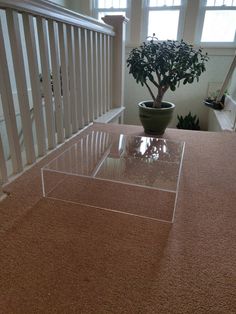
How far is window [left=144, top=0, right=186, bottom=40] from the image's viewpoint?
3123 millimetres

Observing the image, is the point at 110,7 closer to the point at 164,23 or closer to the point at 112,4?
the point at 112,4

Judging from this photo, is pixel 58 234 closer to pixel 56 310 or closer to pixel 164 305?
pixel 56 310

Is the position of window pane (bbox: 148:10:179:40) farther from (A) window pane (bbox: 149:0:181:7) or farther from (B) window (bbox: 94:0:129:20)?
(B) window (bbox: 94:0:129:20)

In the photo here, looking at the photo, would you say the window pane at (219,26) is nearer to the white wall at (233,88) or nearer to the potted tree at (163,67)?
the white wall at (233,88)

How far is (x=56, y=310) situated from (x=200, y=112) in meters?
3.32

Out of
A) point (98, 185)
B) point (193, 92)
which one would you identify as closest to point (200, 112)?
point (193, 92)

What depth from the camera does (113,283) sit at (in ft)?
2.23

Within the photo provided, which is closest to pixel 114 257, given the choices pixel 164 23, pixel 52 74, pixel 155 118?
pixel 52 74

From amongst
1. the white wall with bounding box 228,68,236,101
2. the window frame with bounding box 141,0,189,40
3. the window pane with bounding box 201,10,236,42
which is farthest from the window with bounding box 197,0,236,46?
the white wall with bounding box 228,68,236,101

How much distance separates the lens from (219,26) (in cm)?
312

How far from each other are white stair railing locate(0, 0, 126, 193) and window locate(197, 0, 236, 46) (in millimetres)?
1463

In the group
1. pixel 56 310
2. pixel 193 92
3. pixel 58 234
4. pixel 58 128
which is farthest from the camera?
pixel 193 92

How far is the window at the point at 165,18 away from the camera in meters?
3.12

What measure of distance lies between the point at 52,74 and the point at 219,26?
8.94ft
